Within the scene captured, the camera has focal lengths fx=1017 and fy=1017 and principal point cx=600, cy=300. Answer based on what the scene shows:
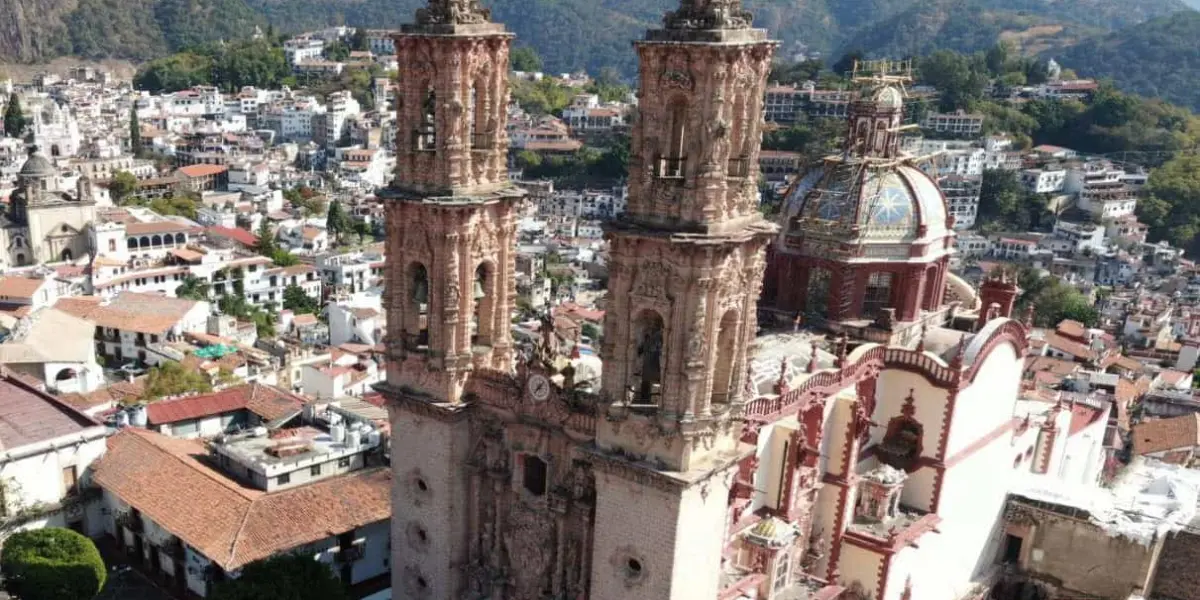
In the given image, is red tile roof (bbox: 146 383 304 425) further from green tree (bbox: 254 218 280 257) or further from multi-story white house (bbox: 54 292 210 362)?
green tree (bbox: 254 218 280 257)

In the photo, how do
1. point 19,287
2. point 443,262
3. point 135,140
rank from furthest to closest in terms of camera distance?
1. point 135,140
2. point 19,287
3. point 443,262

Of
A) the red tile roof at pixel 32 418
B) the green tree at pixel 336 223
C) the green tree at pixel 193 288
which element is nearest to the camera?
the red tile roof at pixel 32 418

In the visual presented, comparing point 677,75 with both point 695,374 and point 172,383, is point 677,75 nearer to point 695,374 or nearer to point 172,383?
point 695,374

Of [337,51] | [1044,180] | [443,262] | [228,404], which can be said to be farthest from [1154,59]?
[443,262]

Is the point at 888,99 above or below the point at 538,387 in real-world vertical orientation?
above

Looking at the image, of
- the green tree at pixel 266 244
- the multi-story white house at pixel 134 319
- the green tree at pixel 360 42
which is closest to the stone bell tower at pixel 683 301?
the multi-story white house at pixel 134 319

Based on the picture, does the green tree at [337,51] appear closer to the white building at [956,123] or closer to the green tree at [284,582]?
the white building at [956,123]
